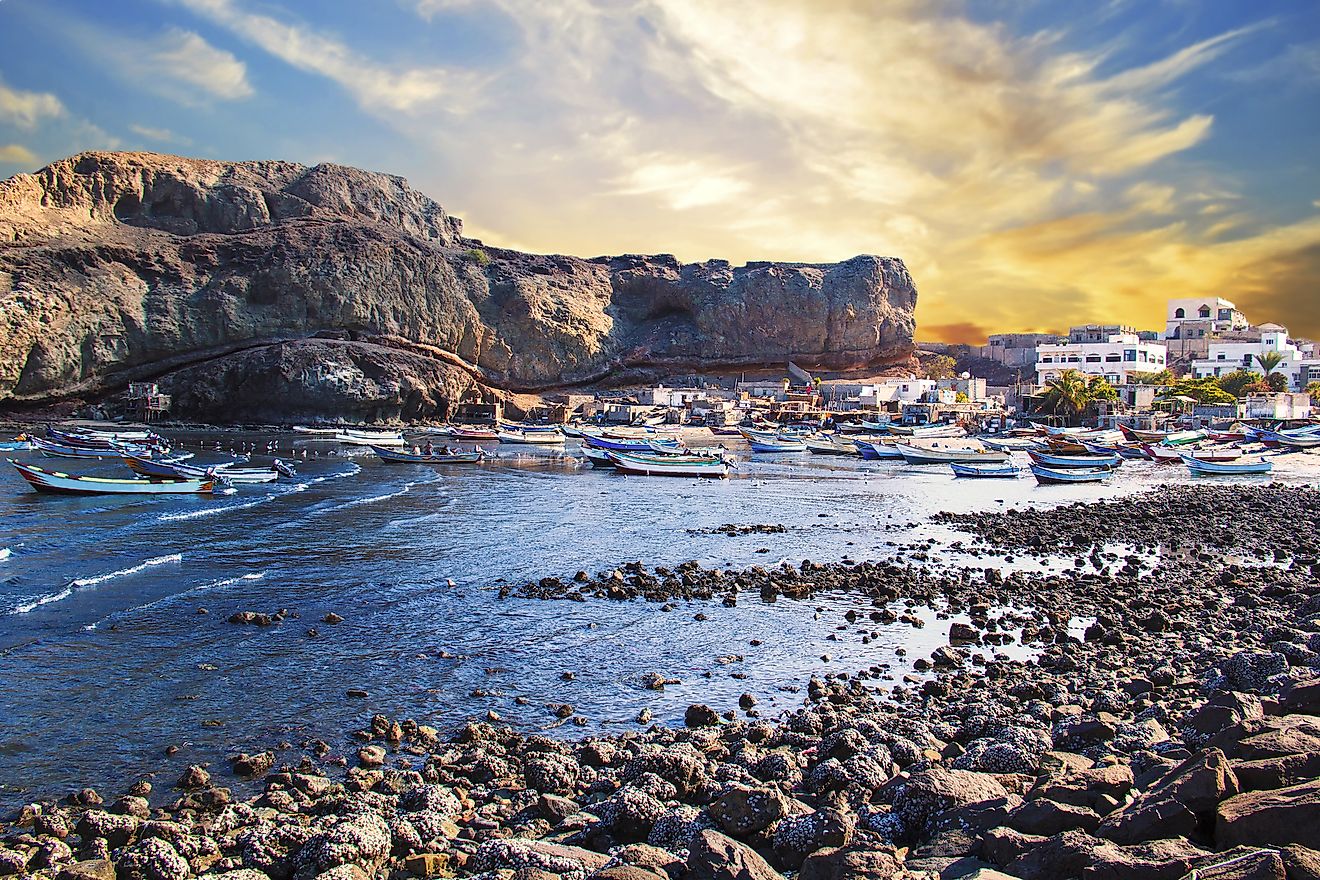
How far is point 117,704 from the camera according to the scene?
1428 centimetres

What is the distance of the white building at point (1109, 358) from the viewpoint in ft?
385

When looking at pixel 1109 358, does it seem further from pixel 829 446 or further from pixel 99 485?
pixel 99 485

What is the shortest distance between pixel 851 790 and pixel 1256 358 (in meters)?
138

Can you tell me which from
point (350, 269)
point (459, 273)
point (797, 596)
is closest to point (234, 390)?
point (350, 269)

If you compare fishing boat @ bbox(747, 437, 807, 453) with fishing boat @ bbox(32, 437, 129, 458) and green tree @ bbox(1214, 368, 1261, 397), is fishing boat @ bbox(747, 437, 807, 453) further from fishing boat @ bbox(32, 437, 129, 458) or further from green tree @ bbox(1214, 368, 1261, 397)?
green tree @ bbox(1214, 368, 1261, 397)

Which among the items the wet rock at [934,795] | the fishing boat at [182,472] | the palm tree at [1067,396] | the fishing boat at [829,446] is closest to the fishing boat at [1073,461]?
the fishing boat at [829,446]

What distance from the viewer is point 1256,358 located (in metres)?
119

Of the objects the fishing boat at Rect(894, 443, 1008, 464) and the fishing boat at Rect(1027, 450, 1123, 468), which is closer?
the fishing boat at Rect(1027, 450, 1123, 468)

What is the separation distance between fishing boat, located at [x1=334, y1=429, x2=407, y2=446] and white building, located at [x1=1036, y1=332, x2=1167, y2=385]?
84.9 metres

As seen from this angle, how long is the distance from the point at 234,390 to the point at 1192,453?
99718 mm

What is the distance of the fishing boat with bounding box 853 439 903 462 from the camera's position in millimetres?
77875

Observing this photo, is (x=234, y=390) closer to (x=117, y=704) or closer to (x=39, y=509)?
(x=39, y=509)

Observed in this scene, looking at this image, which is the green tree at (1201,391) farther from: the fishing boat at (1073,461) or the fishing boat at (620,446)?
the fishing boat at (620,446)

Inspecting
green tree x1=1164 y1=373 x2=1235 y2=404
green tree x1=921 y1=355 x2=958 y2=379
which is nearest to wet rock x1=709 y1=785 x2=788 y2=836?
green tree x1=1164 y1=373 x2=1235 y2=404
